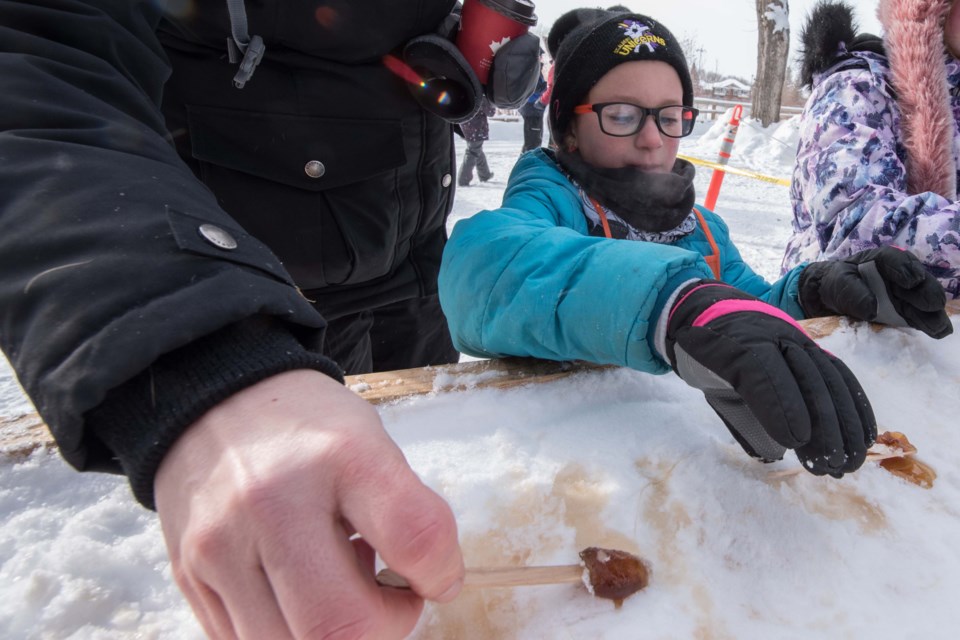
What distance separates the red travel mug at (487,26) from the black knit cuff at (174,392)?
107 cm

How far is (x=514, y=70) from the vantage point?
1.33 m

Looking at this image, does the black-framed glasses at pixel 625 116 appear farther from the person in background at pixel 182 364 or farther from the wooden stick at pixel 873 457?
the person in background at pixel 182 364

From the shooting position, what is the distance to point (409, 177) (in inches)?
56.1

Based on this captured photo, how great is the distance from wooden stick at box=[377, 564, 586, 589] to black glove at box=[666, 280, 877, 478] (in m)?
0.32

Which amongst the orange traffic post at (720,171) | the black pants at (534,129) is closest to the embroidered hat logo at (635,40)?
the orange traffic post at (720,171)

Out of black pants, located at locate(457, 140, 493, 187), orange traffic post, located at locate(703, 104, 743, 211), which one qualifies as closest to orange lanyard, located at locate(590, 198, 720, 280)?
orange traffic post, located at locate(703, 104, 743, 211)

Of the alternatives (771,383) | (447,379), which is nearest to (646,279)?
(771,383)

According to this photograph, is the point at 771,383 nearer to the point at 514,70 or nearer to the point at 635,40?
the point at 514,70

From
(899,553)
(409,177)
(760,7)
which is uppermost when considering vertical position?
(760,7)

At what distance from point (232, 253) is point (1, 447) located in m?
0.59

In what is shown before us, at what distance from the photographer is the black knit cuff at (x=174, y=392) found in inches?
16.2

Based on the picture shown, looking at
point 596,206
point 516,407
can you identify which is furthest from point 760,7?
point 516,407

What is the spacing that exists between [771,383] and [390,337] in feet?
4.06

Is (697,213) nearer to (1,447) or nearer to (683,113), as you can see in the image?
(683,113)
